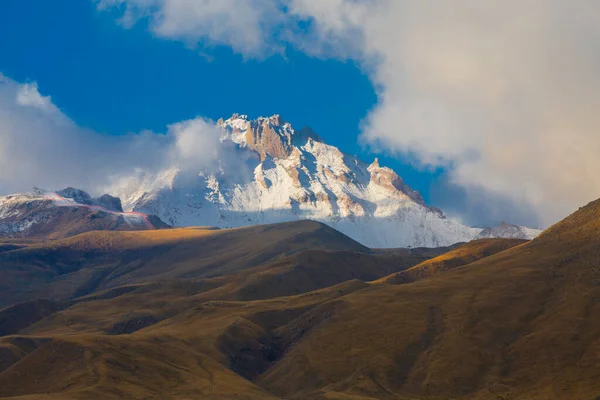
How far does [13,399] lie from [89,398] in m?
18.5

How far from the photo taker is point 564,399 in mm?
194375

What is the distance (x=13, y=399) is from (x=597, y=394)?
14819 centimetres

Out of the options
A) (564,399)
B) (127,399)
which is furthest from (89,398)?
(564,399)

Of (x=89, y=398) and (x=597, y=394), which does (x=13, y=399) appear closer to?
(x=89, y=398)

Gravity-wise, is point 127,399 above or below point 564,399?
above

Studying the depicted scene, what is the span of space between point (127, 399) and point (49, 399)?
67.8 ft

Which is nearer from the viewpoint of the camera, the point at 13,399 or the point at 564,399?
the point at 13,399

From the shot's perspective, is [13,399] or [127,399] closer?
Result: [13,399]

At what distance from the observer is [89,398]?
623 feet

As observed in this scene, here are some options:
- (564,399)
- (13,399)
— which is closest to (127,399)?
(13,399)

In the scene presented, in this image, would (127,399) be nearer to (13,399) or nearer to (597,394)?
(13,399)

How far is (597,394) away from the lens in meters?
190

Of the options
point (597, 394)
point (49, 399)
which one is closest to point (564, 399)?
point (597, 394)

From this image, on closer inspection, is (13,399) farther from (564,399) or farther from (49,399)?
(564,399)
